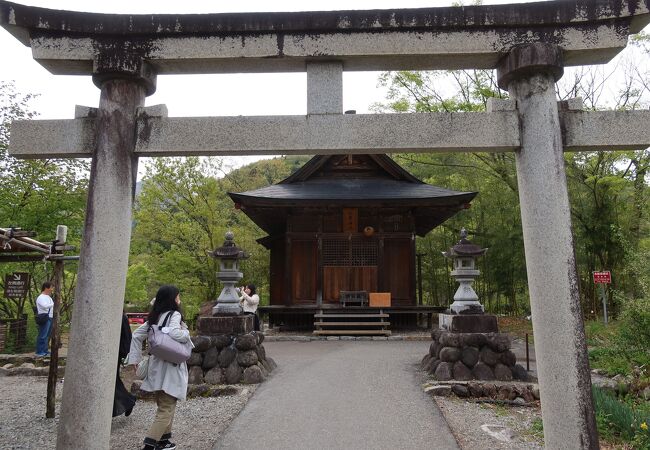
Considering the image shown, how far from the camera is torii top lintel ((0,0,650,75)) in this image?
3.74m

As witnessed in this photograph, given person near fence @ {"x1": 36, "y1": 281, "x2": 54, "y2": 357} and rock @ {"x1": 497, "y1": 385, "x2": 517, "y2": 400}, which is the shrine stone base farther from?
person near fence @ {"x1": 36, "y1": 281, "x2": 54, "y2": 357}

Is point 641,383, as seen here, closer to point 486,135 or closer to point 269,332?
point 486,135

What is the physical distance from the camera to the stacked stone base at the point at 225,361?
284 inches

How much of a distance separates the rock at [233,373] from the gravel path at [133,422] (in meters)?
0.46

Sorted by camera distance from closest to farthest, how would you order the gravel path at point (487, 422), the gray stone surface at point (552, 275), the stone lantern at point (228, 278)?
the gray stone surface at point (552, 275), the gravel path at point (487, 422), the stone lantern at point (228, 278)

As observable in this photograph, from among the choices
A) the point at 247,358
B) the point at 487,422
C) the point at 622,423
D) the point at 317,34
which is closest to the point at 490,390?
the point at 487,422

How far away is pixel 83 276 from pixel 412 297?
11.3 meters

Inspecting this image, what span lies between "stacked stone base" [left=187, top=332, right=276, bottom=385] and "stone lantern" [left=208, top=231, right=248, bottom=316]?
0.50m

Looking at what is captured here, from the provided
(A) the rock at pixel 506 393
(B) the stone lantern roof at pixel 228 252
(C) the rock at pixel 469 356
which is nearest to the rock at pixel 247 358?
(B) the stone lantern roof at pixel 228 252

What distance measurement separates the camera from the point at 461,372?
7.06 metres

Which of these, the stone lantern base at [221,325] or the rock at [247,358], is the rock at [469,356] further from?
the stone lantern base at [221,325]

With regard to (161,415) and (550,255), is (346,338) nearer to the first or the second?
(161,415)

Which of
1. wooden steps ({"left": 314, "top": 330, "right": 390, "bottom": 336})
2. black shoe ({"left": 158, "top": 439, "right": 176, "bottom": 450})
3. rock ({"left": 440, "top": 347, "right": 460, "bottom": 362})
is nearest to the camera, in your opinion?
black shoe ({"left": 158, "top": 439, "right": 176, "bottom": 450})

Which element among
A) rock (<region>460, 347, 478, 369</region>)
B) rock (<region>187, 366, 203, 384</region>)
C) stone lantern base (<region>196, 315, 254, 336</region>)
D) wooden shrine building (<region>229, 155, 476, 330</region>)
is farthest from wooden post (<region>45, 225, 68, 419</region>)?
wooden shrine building (<region>229, 155, 476, 330</region>)
